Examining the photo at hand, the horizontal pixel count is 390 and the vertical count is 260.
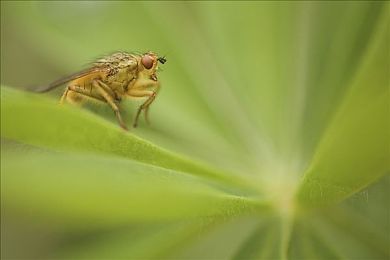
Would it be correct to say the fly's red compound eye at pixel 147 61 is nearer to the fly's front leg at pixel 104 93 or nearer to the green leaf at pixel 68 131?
the fly's front leg at pixel 104 93

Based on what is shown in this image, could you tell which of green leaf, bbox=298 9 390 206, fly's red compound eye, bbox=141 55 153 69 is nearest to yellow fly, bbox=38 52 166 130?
fly's red compound eye, bbox=141 55 153 69

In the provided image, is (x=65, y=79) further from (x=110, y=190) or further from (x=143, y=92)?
(x=110, y=190)

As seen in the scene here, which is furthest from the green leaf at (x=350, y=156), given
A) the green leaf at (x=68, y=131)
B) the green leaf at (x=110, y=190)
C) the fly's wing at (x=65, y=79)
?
the fly's wing at (x=65, y=79)

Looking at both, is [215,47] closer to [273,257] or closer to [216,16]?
[216,16]

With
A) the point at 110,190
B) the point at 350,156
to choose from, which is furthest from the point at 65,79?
the point at 350,156

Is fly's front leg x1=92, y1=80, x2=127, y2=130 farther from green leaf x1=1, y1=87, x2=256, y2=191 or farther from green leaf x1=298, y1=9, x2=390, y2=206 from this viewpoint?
green leaf x1=298, y1=9, x2=390, y2=206

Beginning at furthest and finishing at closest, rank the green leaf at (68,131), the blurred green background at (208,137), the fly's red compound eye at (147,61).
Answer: the fly's red compound eye at (147,61) → the blurred green background at (208,137) → the green leaf at (68,131)
